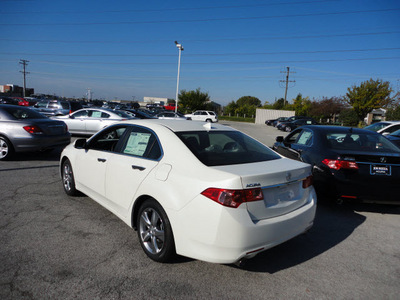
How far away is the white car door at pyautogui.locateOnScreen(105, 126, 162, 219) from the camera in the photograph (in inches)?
120

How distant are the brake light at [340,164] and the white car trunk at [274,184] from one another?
1561mm

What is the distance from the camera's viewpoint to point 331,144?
4863mm

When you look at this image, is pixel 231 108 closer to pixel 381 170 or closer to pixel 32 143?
pixel 32 143

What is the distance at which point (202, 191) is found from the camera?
2.43 m

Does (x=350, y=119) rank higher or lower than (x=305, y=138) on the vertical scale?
higher

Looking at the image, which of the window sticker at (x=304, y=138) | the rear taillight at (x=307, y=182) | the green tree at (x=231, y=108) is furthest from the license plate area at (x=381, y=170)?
the green tree at (x=231, y=108)

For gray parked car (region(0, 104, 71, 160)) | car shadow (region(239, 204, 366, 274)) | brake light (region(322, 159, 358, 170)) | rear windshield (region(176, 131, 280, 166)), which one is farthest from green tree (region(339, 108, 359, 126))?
rear windshield (region(176, 131, 280, 166))

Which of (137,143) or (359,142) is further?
(359,142)

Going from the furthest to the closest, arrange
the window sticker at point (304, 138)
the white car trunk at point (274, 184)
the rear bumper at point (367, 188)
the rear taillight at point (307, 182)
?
the window sticker at point (304, 138), the rear bumper at point (367, 188), the rear taillight at point (307, 182), the white car trunk at point (274, 184)

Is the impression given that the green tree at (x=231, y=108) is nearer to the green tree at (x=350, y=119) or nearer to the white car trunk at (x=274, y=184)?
the green tree at (x=350, y=119)

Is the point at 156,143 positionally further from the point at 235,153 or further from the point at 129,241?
the point at 129,241

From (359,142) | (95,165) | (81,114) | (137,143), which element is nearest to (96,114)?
(81,114)

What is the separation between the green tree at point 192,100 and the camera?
53094mm

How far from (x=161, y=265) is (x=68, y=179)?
2746 mm
